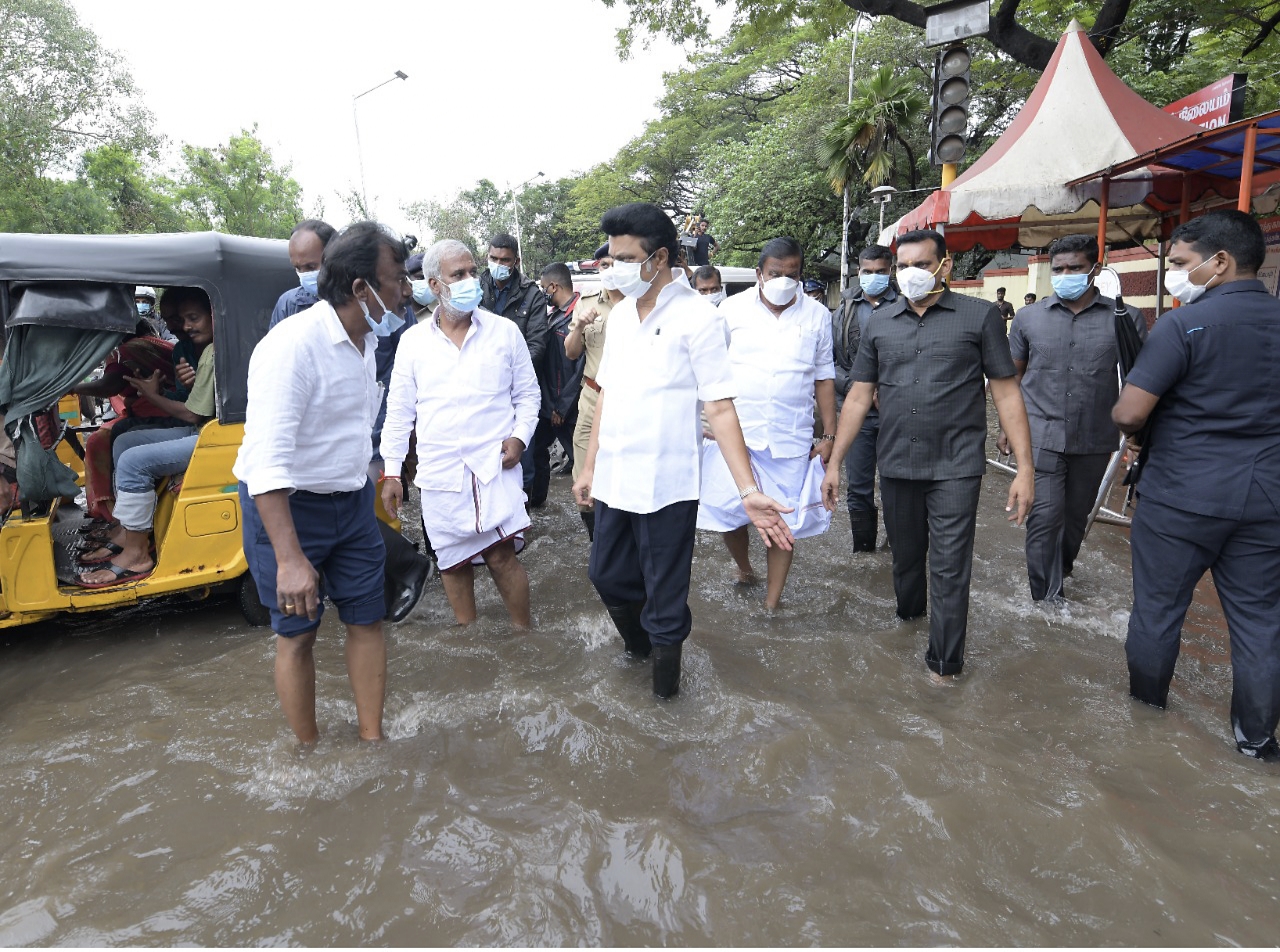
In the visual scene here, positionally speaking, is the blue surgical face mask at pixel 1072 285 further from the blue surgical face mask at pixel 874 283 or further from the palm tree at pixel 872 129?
the palm tree at pixel 872 129

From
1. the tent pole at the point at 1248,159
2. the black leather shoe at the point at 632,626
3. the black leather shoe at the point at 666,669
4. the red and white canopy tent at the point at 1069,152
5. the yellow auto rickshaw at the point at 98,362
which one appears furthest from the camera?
the red and white canopy tent at the point at 1069,152

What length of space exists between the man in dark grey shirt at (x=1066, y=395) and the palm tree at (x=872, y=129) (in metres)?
17.5

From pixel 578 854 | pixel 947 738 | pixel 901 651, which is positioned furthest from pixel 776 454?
pixel 578 854

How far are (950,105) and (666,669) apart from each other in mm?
6759

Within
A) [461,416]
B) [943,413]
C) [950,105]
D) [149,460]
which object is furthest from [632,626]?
[950,105]

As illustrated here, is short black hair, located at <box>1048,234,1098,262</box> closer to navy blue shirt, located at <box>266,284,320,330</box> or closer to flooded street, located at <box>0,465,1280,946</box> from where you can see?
flooded street, located at <box>0,465,1280,946</box>

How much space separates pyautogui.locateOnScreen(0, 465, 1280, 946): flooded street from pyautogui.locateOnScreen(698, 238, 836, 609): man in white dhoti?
630 millimetres

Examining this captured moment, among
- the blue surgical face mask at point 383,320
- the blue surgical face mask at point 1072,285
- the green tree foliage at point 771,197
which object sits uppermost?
the green tree foliage at point 771,197

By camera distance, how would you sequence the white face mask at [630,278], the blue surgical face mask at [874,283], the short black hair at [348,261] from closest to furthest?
1. the short black hair at [348,261]
2. the white face mask at [630,278]
3. the blue surgical face mask at [874,283]

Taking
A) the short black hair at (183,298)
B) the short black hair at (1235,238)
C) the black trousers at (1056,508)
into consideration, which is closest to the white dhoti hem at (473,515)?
the short black hair at (183,298)

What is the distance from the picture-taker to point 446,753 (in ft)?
10.2

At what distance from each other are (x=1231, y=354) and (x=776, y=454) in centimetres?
216

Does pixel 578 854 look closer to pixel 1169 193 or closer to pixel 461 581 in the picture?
pixel 461 581

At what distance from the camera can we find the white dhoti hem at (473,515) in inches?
157
